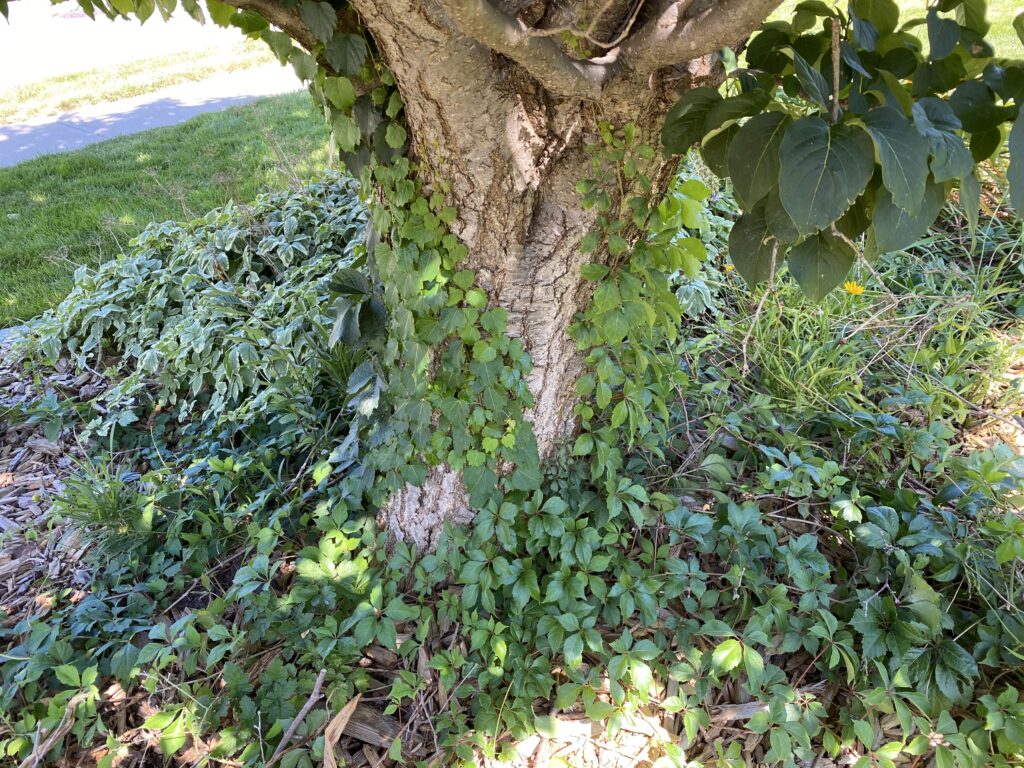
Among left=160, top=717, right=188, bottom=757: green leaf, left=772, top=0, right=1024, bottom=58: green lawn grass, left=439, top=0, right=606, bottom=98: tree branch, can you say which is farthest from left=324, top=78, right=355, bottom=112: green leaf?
left=772, top=0, right=1024, bottom=58: green lawn grass

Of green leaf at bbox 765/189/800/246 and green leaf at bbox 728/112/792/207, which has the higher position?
green leaf at bbox 728/112/792/207

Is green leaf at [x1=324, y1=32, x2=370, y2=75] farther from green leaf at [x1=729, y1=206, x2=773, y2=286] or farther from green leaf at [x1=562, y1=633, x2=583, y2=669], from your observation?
green leaf at [x1=562, y1=633, x2=583, y2=669]

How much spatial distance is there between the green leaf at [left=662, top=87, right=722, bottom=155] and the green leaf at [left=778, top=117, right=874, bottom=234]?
285 millimetres

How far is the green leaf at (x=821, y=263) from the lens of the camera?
3.87ft

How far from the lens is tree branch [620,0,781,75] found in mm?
1053

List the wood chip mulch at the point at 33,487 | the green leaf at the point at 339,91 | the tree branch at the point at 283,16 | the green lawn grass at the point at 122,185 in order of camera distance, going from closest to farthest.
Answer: the tree branch at the point at 283,16, the green leaf at the point at 339,91, the wood chip mulch at the point at 33,487, the green lawn grass at the point at 122,185

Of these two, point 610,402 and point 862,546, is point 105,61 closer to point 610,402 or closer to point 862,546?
point 610,402

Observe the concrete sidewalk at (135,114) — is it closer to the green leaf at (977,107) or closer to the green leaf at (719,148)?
the green leaf at (719,148)

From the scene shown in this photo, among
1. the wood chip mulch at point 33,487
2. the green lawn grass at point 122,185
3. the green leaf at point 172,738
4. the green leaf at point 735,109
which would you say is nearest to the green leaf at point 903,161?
the green leaf at point 735,109

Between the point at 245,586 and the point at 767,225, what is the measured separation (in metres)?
1.63

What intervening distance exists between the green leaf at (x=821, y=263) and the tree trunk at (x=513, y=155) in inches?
17.7

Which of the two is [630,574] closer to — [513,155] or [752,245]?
[752,245]

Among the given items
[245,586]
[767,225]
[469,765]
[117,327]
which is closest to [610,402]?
[767,225]

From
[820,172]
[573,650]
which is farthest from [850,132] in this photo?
[573,650]
